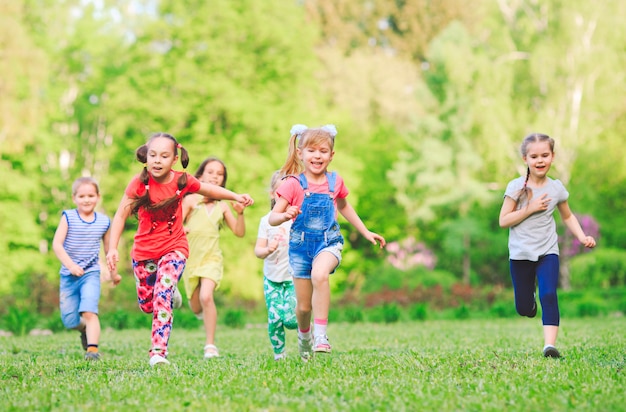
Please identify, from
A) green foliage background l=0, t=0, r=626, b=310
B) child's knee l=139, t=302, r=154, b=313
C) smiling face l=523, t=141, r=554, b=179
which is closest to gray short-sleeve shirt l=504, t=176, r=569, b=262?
smiling face l=523, t=141, r=554, b=179

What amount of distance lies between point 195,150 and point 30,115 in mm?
5980

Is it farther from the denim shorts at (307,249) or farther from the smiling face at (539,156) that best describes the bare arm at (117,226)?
the smiling face at (539,156)

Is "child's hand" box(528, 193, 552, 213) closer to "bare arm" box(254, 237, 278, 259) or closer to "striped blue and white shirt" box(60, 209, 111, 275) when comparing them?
"bare arm" box(254, 237, 278, 259)

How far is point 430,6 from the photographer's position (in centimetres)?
4381

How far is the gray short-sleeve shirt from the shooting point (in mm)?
7648

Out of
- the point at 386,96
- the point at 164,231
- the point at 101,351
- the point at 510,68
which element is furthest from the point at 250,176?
the point at 164,231

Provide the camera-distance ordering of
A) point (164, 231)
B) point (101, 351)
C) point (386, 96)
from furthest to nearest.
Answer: point (386, 96)
point (101, 351)
point (164, 231)

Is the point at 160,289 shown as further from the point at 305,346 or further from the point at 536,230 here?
the point at 536,230

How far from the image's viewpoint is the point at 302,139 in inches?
280

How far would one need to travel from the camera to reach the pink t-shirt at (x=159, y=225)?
24.0 ft

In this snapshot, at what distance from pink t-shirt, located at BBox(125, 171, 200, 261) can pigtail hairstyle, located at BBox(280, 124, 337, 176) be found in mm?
911

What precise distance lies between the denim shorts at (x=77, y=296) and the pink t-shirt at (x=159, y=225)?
1.70m

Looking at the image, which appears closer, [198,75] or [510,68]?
[198,75]

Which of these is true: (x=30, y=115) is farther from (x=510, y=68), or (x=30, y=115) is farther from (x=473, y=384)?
(x=473, y=384)
